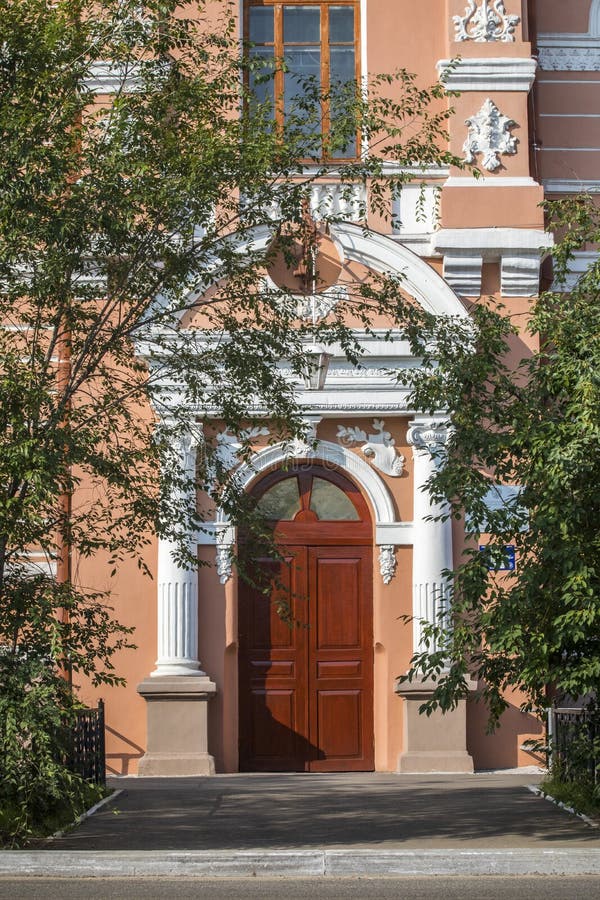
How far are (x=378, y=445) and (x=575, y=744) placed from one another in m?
5.22

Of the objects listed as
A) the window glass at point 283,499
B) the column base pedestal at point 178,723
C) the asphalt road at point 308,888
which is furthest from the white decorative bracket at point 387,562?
the asphalt road at point 308,888

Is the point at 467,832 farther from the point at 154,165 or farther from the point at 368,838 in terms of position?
the point at 154,165

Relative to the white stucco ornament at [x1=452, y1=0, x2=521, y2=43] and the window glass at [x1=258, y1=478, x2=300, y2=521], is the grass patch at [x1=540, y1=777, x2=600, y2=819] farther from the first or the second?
the white stucco ornament at [x1=452, y1=0, x2=521, y2=43]

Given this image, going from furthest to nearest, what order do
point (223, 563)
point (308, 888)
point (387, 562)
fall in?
point (387, 562) → point (223, 563) → point (308, 888)

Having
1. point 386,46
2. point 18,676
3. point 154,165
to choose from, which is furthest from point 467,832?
point 386,46

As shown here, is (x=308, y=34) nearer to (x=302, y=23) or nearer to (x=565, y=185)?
(x=302, y=23)

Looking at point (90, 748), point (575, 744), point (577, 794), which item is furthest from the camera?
point (90, 748)

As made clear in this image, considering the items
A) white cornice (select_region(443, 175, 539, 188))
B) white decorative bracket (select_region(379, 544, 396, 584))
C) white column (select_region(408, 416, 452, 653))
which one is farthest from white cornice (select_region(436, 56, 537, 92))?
white decorative bracket (select_region(379, 544, 396, 584))

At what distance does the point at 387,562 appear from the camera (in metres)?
15.5

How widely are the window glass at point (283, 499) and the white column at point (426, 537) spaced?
140 centimetres

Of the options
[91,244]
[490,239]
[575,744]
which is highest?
[490,239]

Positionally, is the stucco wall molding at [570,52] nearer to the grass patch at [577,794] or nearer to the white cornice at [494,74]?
the white cornice at [494,74]

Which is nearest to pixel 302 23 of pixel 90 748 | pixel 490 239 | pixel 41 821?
pixel 490 239

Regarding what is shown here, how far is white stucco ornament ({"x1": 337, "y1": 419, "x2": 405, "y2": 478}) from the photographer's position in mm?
15602
